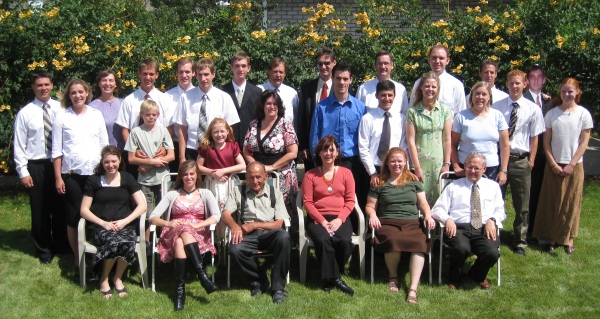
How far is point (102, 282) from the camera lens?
18.6 ft

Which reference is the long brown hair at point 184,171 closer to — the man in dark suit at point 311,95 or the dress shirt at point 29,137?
the man in dark suit at point 311,95

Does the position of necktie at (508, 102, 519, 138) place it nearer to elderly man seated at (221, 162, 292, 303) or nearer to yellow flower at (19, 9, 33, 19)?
elderly man seated at (221, 162, 292, 303)

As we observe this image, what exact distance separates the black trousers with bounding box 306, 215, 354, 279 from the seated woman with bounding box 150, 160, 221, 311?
88 centimetres

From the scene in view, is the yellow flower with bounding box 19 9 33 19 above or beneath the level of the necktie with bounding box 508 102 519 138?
above

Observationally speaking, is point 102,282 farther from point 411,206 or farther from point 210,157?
point 411,206

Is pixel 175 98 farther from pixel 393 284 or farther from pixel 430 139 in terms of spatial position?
pixel 393 284

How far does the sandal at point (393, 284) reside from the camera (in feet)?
18.7

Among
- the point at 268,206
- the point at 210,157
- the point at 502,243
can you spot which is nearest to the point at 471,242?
the point at 502,243

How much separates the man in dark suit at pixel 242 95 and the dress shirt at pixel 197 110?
24 cm

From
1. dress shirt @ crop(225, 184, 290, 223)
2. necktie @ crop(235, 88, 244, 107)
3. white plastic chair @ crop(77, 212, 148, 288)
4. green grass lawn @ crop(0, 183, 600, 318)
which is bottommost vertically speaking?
green grass lawn @ crop(0, 183, 600, 318)

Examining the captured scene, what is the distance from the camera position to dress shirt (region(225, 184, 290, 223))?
590cm

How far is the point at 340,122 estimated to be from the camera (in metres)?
6.34

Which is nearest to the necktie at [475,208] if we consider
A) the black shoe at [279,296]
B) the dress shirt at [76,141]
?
the black shoe at [279,296]

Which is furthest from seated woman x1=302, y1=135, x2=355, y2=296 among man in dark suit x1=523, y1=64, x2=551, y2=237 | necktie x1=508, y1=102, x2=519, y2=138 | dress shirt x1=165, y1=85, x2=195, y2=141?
man in dark suit x1=523, y1=64, x2=551, y2=237
